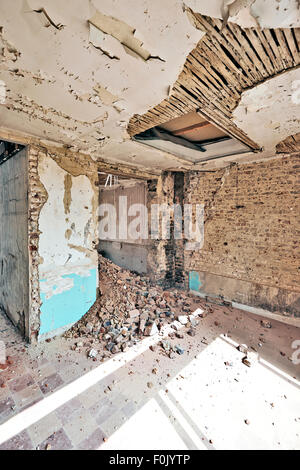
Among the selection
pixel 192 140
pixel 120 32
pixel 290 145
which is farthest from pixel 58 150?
pixel 290 145

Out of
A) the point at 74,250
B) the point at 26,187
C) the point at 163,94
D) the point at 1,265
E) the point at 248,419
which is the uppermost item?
the point at 163,94

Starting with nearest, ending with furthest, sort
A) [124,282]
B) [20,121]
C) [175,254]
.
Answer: [20,121] < [124,282] < [175,254]

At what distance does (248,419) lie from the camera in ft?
5.80

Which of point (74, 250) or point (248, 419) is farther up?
point (74, 250)

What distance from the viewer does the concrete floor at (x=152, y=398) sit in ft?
5.25

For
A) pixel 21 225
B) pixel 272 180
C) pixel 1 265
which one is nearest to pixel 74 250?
pixel 21 225

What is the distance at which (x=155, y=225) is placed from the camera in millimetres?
4691

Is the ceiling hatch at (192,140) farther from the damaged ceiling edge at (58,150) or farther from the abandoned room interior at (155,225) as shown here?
the damaged ceiling edge at (58,150)

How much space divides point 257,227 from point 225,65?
2.83 meters

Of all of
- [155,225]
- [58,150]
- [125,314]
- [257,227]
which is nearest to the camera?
[58,150]

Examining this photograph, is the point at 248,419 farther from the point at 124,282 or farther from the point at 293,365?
the point at 124,282

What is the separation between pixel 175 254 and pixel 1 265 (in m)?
3.51

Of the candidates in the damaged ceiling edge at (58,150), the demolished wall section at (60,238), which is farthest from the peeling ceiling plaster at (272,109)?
the demolished wall section at (60,238)

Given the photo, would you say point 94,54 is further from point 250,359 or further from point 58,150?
point 250,359
